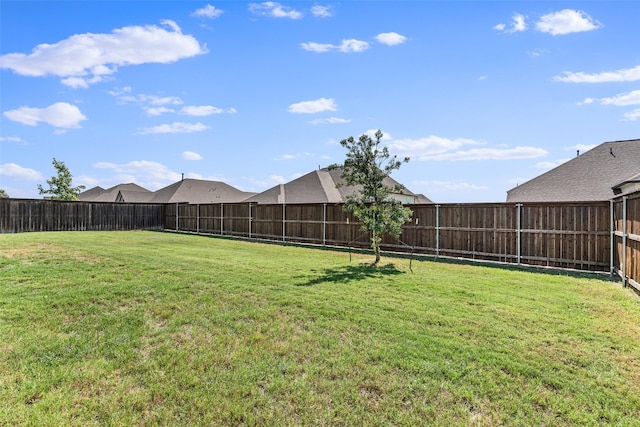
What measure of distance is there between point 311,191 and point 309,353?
20.9m

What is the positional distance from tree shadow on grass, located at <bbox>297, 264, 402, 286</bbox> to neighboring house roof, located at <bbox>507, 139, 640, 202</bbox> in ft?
30.9

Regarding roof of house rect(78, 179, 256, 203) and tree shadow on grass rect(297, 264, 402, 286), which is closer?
tree shadow on grass rect(297, 264, 402, 286)

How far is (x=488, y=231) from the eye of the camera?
1061 cm

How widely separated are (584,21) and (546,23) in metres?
0.82

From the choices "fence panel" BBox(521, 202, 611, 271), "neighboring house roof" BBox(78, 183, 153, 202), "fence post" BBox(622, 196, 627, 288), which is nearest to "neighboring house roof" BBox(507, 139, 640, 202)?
"fence panel" BBox(521, 202, 611, 271)

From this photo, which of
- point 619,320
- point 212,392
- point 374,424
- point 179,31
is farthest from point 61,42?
point 619,320

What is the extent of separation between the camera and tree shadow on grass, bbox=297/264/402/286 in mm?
7098

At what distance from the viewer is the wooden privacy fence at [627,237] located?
630cm

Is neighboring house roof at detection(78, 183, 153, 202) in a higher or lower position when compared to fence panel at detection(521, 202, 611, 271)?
higher

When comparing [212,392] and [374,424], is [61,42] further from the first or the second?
[374,424]

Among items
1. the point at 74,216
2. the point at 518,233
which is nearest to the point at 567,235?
the point at 518,233

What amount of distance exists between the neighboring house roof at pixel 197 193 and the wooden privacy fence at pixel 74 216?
23.3 feet

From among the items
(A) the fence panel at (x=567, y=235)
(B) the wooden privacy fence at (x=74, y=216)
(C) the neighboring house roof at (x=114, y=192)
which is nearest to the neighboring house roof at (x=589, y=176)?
(A) the fence panel at (x=567, y=235)

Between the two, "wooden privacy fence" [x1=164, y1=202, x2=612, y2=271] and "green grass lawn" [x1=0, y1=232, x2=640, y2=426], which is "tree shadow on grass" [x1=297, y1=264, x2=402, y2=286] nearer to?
"green grass lawn" [x1=0, y1=232, x2=640, y2=426]
